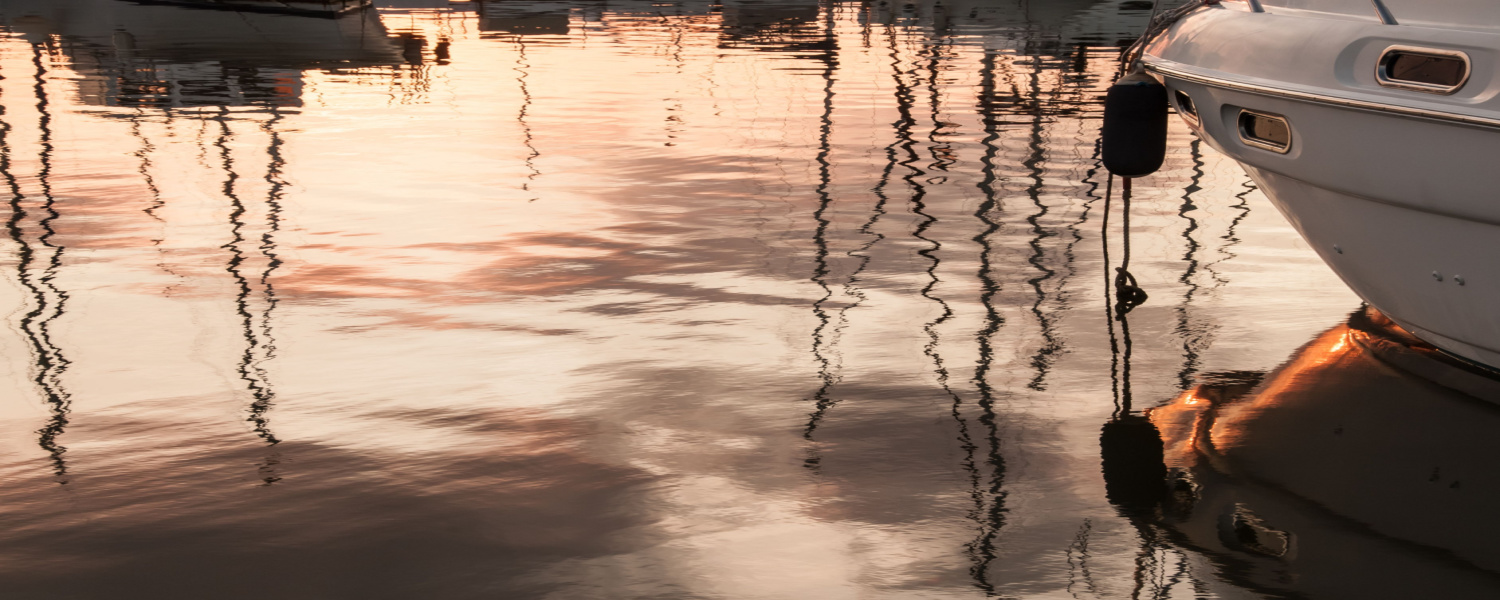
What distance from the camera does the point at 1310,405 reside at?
4.70 meters

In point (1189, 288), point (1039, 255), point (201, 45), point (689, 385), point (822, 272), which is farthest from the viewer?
point (201, 45)

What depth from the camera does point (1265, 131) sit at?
493cm

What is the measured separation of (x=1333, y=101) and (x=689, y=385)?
7.91 ft

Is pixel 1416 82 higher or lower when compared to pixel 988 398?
higher

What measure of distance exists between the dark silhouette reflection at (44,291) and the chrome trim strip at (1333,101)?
4.13 meters

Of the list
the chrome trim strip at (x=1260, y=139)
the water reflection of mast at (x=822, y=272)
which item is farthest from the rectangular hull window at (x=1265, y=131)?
the water reflection of mast at (x=822, y=272)

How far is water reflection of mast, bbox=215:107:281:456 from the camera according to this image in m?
4.70

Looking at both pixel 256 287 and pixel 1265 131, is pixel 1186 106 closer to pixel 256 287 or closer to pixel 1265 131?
pixel 1265 131

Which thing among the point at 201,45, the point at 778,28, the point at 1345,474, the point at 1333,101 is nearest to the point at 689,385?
the point at 1345,474

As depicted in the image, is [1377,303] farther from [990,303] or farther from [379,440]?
[379,440]

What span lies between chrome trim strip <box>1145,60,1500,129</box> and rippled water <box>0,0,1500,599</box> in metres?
1.07

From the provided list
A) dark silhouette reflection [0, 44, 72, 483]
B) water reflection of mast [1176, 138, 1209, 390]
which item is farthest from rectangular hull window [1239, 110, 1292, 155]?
dark silhouette reflection [0, 44, 72, 483]

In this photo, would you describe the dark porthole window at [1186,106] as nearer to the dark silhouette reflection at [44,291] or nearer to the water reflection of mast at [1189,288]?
the water reflection of mast at [1189,288]

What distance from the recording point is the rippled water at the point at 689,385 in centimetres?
353
